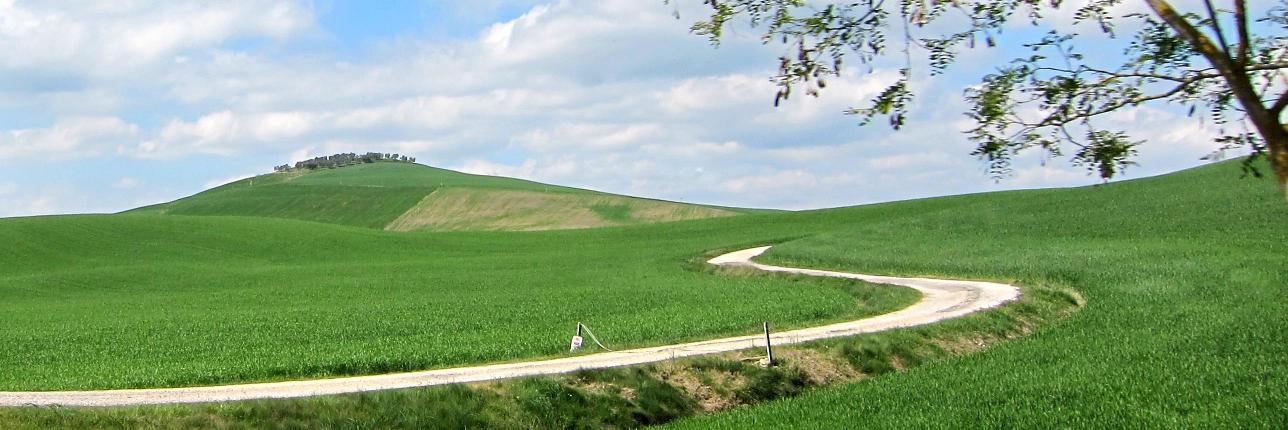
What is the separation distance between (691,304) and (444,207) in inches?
3840

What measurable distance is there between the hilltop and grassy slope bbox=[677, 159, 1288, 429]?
65.1m

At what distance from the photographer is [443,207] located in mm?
130125

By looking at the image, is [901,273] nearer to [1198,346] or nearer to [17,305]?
[1198,346]

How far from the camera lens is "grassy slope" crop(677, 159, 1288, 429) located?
46.9 ft

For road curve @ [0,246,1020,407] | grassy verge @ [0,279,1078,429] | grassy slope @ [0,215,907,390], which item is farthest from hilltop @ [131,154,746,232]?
grassy verge @ [0,279,1078,429]

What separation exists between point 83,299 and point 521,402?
3896 cm

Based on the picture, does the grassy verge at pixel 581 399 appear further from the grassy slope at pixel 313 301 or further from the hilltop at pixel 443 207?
the hilltop at pixel 443 207

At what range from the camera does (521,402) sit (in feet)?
58.9

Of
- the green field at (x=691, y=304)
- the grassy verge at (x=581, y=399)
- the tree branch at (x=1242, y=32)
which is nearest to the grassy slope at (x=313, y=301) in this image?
the green field at (x=691, y=304)

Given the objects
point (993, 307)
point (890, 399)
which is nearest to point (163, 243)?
point (993, 307)

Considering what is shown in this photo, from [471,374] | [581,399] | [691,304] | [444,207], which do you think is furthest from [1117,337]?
[444,207]

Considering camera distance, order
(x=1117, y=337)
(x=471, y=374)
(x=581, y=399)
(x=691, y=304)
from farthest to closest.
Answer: (x=691, y=304) → (x=1117, y=337) → (x=471, y=374) → (x=581, y=399)

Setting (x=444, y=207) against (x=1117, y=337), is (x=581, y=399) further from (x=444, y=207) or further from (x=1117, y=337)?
(x=444, y=207)

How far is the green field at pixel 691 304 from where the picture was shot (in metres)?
15.9
